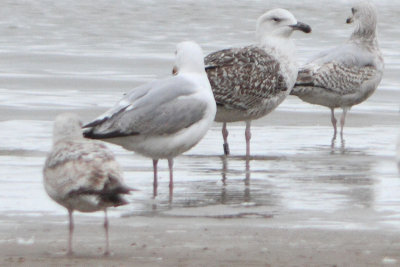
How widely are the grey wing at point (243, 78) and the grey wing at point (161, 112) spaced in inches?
85.0

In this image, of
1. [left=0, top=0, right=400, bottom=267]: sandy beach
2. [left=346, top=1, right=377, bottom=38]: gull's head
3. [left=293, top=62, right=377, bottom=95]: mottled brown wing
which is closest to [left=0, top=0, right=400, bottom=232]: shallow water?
[left=0, top=0, right=400, bottom=267]: sandy beach

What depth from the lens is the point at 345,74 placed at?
1323 centimetres

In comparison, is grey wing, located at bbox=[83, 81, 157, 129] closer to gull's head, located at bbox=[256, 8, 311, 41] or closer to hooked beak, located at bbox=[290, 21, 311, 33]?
gull's head, located at bbox=[256, 8, 311, 41]

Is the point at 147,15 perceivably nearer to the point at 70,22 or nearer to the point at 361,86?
the point at 70,22

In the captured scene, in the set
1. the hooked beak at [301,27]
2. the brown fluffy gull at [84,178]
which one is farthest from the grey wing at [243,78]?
the brown fluffy gull at [84,178]

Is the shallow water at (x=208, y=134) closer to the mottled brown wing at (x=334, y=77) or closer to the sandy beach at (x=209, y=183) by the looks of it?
the sandy beach at (x=209, y=183)

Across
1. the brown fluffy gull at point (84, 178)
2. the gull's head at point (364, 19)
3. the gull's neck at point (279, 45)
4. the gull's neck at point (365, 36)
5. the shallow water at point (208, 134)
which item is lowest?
the shallow water at point (208, 134)

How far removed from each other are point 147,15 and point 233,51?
46.7 feet

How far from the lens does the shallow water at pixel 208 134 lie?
8.62 m

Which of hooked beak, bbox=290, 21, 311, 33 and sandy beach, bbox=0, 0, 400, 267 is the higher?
hooked beak, bbox=290, 21, 311, 33

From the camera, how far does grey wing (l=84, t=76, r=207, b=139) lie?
9023 millimetres

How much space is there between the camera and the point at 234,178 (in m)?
9.81

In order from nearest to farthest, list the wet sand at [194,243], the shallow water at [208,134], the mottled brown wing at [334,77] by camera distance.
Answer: the wet sand at [194,243] → the shallow water at [208,134] → the mottled brown wing at [334,77]

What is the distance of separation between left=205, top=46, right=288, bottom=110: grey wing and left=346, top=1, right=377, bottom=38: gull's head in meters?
2.42
